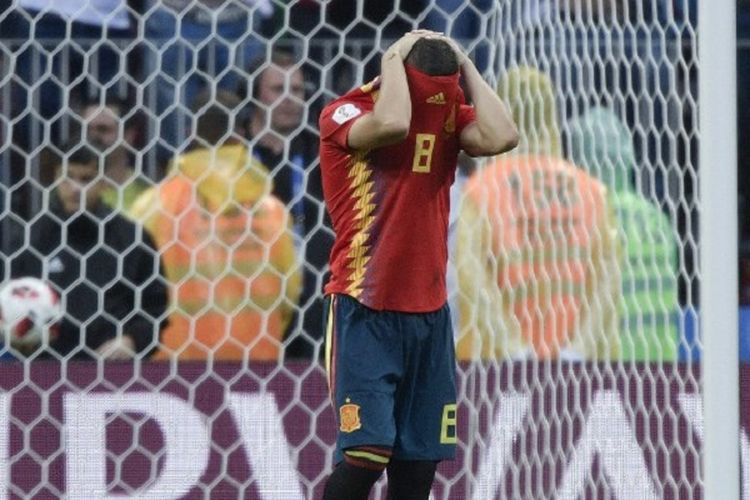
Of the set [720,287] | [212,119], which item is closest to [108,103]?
[212,119]

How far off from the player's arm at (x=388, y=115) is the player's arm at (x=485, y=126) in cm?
16

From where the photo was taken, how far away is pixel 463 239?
414cm

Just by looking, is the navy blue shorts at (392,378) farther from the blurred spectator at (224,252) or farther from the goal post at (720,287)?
the goal post at (720,287)

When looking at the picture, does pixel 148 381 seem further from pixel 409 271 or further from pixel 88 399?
pixel 409 271

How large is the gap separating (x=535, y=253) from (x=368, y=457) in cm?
99

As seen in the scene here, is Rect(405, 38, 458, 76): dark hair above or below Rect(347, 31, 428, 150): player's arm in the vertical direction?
above

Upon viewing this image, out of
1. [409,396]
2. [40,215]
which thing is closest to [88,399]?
[40,215]

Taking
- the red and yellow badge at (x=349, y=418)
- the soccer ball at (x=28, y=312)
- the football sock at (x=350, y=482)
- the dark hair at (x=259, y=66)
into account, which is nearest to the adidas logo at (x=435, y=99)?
the red and yellow badge at (x=349, y=418)

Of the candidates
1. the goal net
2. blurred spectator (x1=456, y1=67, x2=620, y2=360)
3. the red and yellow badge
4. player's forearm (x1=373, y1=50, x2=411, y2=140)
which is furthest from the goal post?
blurred spectator (x1=456, y1=67, x2=620, y2=360)

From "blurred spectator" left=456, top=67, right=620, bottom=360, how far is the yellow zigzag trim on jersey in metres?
0.80

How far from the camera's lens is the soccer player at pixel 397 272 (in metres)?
3.30

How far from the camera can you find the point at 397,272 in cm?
333

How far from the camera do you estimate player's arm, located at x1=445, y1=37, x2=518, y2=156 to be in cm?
336

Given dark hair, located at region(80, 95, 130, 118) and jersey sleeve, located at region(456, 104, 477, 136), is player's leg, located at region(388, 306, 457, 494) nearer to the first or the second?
jersey sleeve, located at region(456, 104, 477, 136)
